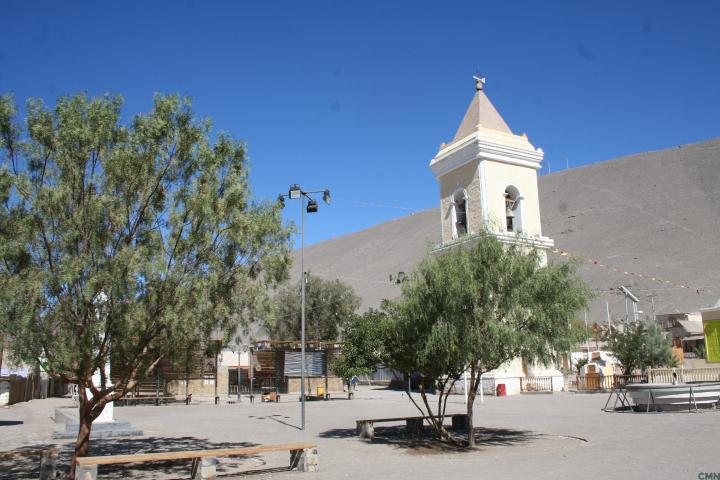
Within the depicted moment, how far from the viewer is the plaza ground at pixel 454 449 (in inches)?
402

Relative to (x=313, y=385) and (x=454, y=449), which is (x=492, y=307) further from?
(x=313, y=385)

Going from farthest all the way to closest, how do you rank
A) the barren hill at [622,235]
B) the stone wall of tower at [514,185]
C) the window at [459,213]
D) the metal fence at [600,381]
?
the barren hill at [622,235]
the window at [459,213]
the metal fence at [600,381]
the stone wall of tower at [514,185]

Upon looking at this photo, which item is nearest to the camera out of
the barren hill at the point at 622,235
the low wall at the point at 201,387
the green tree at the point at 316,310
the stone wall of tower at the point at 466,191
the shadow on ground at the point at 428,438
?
the shadow on ground at the point at 428,438

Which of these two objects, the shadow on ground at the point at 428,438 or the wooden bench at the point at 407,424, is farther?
the wooden bench at the point at 407,424

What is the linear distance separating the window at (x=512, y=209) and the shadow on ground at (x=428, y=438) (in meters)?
15.4

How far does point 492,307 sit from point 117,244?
7.02 m

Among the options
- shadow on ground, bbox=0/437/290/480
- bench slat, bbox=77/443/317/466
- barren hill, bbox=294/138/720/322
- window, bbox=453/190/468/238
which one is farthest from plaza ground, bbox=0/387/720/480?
barren hill, bbox=294/138/720/322

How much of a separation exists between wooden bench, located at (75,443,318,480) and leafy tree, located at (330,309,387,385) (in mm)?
4231

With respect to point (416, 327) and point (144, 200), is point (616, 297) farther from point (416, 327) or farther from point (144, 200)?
point (144, 200)

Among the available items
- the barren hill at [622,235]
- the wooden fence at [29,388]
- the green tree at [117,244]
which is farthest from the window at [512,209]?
the barren hill at [622,235]

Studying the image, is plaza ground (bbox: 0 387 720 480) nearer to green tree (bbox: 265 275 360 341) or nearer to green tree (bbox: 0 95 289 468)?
green tree (bbox: 0 95 289 468)

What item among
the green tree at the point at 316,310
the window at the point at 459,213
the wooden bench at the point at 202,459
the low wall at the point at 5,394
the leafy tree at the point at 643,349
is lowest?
the wooden bench at the point at 202,459

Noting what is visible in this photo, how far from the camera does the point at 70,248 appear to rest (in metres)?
9.83

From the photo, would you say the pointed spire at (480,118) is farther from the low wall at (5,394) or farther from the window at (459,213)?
the low wall at (5,394)
